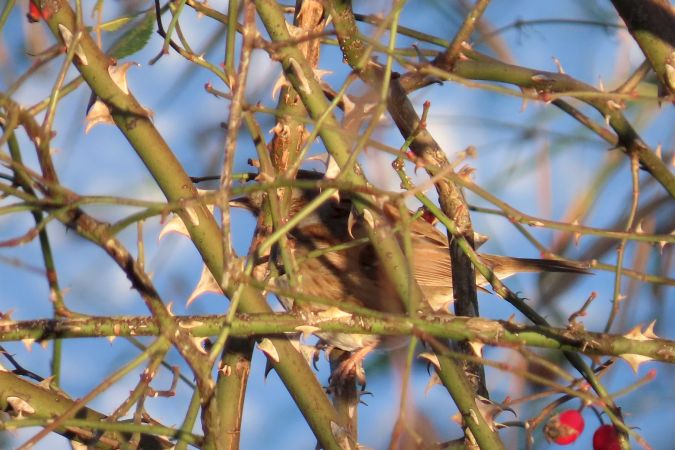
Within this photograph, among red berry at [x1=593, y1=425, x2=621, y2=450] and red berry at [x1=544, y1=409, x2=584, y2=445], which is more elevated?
red berry at [x1=593, y1=425, x2=621, y2=450]

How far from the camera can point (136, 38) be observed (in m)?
2.21

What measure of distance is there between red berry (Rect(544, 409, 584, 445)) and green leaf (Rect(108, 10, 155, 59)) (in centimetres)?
128

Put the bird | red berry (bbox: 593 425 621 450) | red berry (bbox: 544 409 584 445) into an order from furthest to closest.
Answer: the bird, red berry (bbox: 593 425 621 450), red berry (bbox: 544 409 584 445)

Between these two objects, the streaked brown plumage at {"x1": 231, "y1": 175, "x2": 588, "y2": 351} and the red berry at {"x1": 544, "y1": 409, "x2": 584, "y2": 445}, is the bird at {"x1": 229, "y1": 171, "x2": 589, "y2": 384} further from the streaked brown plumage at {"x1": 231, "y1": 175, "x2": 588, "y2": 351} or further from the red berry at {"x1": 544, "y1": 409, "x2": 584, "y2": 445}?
the red berry at {"x1": 544, "y1": 409, "x2": 584, "y2": 445}

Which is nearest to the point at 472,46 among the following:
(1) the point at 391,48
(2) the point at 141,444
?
(1) the point at 391,48

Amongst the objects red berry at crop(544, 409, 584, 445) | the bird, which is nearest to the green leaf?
the bird

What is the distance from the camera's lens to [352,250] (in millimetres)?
3139

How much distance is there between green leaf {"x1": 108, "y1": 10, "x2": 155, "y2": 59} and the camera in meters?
2.19

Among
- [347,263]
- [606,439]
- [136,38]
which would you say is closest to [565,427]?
[606,439]

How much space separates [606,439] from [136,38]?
4.59 ft

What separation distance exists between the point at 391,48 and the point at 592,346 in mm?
644

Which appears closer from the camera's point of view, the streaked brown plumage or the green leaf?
the green leaf

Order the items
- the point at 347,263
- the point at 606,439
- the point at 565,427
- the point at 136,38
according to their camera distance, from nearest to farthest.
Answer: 1. the point at 565,427
2. the point at 606,439
3. the point at 136,38
4. the point at 347,263

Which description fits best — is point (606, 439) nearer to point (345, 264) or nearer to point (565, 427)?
point (565, 427)
